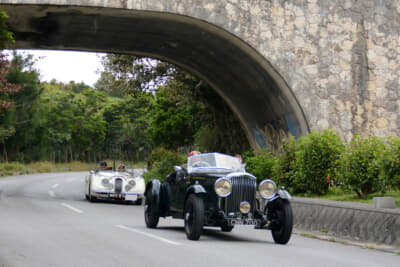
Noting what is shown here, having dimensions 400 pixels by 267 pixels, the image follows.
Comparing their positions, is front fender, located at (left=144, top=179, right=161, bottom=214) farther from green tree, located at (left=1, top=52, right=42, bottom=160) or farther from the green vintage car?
green tree, located at (left=1, top=52, right=42, bottom=160)

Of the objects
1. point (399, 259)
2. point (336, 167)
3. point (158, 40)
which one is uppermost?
point (158, 40)

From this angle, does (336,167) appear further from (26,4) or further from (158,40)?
(26,4)

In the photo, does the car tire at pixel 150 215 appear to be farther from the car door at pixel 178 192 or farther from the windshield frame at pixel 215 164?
the windshield frame at pixel 215 164

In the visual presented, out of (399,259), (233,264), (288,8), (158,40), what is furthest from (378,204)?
(158,40)

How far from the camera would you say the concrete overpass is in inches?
658

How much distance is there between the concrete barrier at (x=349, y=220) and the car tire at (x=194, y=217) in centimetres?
308

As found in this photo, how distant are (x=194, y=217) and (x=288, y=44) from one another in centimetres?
944

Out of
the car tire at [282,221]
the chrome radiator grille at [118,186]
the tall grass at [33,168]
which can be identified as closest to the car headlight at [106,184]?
the chrome radiator grille at [118,186]

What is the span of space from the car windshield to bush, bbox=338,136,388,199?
308 centimetres

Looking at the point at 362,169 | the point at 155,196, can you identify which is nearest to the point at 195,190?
the point at 155,196

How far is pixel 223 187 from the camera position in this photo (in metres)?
9.61

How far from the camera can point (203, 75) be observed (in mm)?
20625

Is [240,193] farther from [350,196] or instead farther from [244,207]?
[350,196]

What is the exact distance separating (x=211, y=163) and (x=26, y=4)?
7.94 meters
